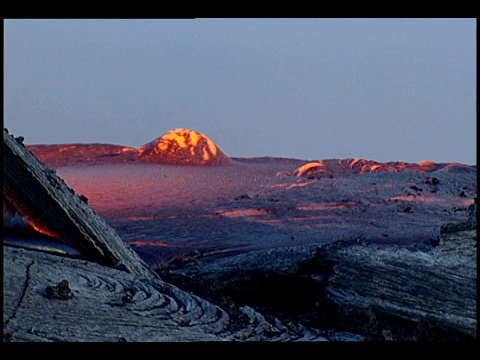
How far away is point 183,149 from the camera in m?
11.7

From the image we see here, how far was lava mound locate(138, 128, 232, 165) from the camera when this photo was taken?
11609 millimetres

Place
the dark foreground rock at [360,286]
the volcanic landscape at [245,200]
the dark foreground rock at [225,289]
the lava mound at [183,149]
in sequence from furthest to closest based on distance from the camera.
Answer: the lava mound at [183,149] < the volcanic landscape at [245,200] < the dark foreground rock at [360,286] < the dark foreground rock at [225,289]

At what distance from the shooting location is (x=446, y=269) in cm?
509

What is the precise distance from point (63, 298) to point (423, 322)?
7.61ft

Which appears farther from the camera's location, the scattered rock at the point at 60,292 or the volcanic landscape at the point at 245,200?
the volcanic landscape at the point at 245,200

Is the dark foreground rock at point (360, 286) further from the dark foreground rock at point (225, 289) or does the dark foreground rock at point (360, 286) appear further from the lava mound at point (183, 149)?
the lava mound at point (183, 149)

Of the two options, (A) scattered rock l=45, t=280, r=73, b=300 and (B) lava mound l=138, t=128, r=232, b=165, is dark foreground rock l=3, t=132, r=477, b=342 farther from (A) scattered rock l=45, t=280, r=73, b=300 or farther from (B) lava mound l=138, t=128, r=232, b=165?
(B) lava mound l=138, t=128, r=232, b=165

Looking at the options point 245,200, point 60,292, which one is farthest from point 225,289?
point 245,200

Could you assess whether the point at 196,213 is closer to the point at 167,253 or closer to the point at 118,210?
the point at 118,210

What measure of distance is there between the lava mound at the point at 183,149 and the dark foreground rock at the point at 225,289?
5669 mm

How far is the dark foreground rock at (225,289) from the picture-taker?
417cm

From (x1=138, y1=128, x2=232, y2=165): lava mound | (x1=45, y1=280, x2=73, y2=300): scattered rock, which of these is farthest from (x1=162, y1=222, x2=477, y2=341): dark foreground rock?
(x1=138, y1=128, x2=232, y2=165): lava mound

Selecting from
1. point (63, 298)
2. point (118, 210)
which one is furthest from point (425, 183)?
point (63, 298)

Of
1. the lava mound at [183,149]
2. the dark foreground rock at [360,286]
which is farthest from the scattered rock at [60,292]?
the lava mound at [183,149]
